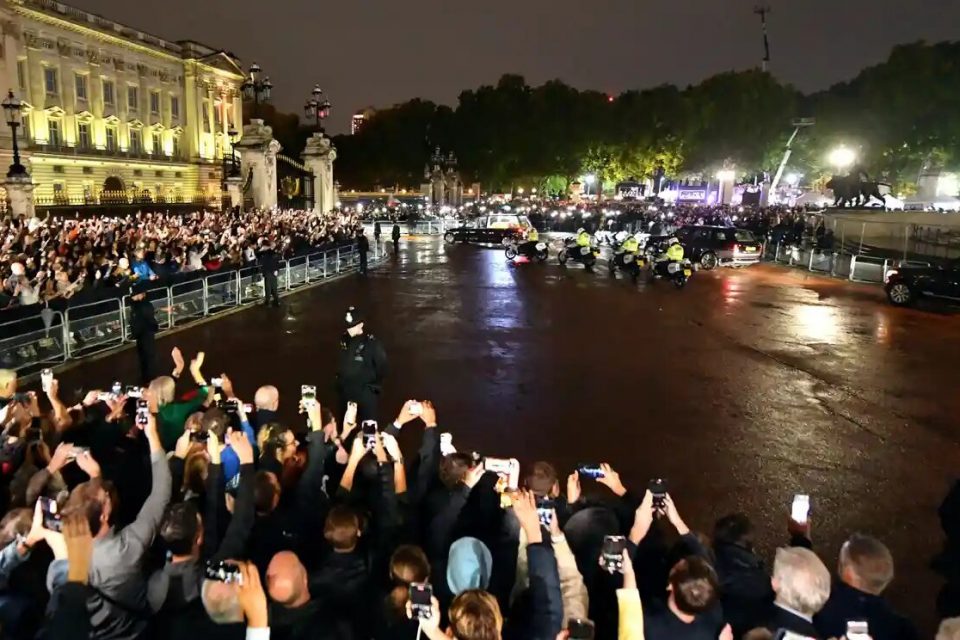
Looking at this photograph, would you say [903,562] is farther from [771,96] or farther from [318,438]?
[771,96]

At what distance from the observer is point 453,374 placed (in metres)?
12.5

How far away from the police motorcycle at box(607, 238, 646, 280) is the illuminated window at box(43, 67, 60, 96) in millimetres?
61647

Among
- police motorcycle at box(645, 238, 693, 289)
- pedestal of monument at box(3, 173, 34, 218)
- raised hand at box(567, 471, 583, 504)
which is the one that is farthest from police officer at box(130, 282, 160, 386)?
pedestal of monument at box(3, 173, 34, 218)

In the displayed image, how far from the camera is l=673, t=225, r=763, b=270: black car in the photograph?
30516 millimetres

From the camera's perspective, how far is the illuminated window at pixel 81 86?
7175 centimetres

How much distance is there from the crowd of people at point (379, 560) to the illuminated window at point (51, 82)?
74430 mm

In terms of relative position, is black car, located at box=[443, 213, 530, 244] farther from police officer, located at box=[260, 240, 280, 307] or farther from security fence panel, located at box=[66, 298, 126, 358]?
security fence panel, located at box=[66, 298, 126, 358]

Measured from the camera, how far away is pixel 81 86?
2840 inches

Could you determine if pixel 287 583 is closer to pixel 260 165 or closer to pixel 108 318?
pixel 108 318

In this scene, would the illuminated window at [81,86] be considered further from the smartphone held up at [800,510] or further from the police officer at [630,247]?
the smartphone held up at [800,510]

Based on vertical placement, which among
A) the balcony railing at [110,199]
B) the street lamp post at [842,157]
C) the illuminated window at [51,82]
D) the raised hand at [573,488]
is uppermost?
the illuminated window at [51,82]

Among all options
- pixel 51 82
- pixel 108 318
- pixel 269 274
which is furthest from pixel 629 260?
pixel 51 82

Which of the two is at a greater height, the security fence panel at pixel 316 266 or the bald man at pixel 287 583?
the bald man at pixel 287 583

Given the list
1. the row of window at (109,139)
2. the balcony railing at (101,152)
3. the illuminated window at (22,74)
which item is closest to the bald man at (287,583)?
the balcony railing at (101,152)
